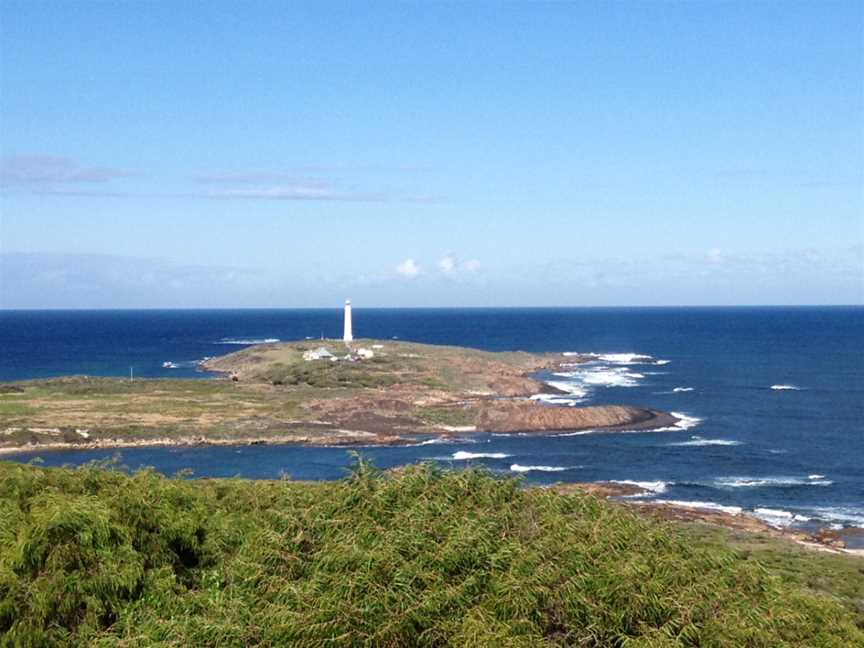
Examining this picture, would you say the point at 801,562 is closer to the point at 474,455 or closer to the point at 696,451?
the point at 696,451

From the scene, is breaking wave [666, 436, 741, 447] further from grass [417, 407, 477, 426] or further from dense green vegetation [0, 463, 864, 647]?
dense green vegetation [0, 463, 864, 647]

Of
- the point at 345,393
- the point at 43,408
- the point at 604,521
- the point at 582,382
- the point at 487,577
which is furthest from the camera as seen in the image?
the point at 582,382

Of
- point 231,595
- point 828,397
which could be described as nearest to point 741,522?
point 231,595

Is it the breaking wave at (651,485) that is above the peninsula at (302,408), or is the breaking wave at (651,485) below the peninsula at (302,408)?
below

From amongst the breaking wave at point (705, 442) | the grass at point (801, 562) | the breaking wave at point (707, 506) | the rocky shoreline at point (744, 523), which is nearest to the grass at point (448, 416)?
the breaking wave at point (705, 442)

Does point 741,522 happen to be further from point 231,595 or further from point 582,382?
point 582,382

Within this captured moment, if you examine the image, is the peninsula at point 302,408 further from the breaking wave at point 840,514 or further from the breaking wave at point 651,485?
the breaking wave at point 840,514

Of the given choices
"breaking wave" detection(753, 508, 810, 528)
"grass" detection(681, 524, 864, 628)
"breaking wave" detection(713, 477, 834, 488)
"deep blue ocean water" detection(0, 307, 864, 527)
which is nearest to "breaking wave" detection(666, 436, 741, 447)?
"deep blue ocean water" detection(0, 307, 864, 527)
